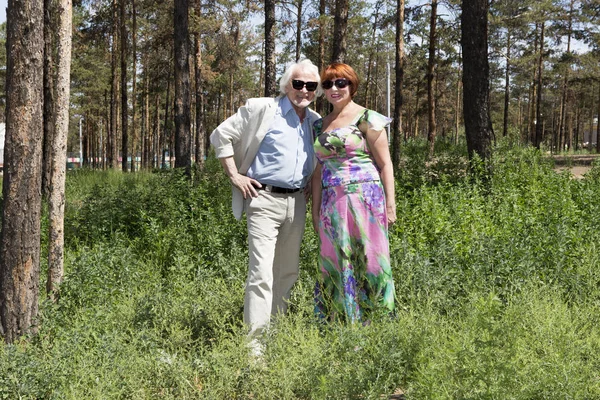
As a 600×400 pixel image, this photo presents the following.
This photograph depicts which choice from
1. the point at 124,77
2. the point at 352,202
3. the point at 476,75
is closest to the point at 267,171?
the point at 352,202

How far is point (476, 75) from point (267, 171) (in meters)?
6.91

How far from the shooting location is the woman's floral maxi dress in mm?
3939

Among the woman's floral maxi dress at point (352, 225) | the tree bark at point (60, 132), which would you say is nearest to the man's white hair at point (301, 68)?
the woman's floral maxi dress at point (352, 225)

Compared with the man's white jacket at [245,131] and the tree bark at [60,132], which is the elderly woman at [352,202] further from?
the tree bark at [60,132]

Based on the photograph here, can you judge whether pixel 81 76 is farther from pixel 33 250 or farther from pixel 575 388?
A: pixel 575 388

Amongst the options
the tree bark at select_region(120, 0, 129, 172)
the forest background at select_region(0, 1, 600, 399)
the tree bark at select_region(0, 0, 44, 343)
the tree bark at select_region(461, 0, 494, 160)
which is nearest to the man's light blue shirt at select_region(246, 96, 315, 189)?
the forest background at select_region(0, 1, 600, 399)

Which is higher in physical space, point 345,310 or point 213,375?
point 345,310

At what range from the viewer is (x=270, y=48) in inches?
520

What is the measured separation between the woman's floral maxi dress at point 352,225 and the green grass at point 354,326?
25 cm

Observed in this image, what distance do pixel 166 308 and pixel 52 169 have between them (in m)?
1.66

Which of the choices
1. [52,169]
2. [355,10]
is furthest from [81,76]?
[52,169]

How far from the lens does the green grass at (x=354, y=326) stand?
10.2 ft

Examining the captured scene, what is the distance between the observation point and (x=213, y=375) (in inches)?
132

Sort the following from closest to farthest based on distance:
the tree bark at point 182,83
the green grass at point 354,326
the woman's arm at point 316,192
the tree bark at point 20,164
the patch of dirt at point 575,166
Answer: the green grass at point 354,326, the woman's arm at point 316,192, the tree bark at point 20,164, the tree bark at point 182,83, the patch of dirt at point 575,166
